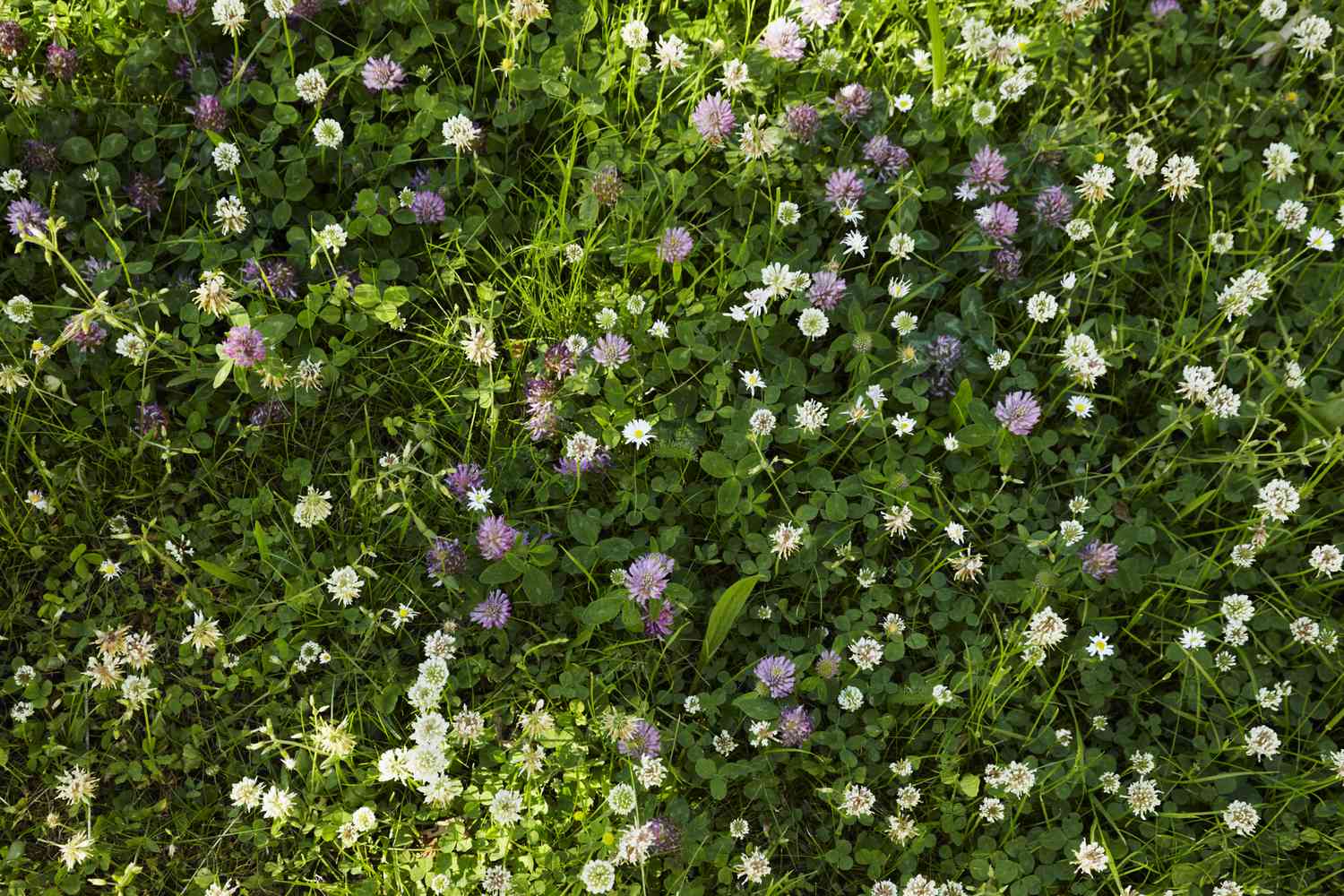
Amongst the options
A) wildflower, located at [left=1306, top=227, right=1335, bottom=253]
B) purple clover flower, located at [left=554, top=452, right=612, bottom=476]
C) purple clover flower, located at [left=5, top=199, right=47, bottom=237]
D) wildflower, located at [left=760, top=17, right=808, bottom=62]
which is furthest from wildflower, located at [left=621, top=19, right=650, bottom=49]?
wildflower, located at [left=1306, top=227, right=1335, bottom=253]

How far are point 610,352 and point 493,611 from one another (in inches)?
28.4

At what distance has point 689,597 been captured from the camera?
2406 millimetres

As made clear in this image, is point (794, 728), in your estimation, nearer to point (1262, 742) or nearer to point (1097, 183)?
point (1262, 742)

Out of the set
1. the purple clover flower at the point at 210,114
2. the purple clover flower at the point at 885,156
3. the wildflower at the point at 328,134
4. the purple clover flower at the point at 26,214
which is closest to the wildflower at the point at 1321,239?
the purple clover flower at the point at 885,156

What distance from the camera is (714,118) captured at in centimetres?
272

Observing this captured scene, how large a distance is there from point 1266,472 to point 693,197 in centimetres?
173

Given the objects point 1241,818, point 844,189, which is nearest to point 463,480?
point 844,189

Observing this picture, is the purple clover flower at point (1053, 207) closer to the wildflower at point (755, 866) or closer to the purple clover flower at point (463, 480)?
the purple clover flower at point (463, 480)

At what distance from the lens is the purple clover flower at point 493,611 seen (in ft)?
8.00

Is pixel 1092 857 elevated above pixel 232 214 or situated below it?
below

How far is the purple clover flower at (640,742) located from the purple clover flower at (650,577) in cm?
30

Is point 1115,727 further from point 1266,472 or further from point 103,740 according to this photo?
point 103,740

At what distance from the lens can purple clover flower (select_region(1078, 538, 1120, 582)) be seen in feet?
8.26

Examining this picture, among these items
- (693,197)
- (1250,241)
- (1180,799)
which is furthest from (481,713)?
(1250,241)
